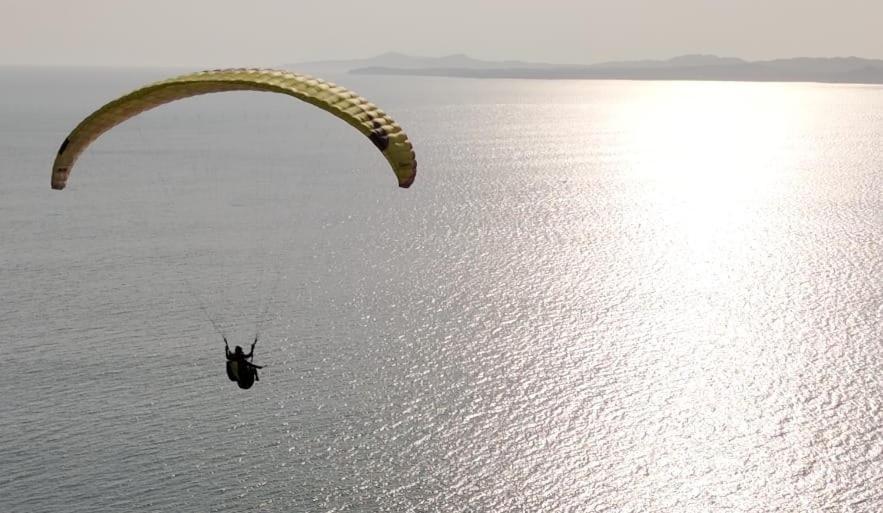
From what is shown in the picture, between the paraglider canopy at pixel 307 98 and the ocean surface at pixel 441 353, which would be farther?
the ocean surface at pixel 441 353

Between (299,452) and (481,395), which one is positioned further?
(481,395)

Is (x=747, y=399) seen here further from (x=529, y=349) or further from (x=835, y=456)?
(x=529, y=349)

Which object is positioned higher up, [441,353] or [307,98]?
[307,98]

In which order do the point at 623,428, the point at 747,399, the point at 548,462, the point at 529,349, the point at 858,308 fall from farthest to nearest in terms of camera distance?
the point at 858,308, the point at 529,349, the point at 747,399, the point at 623,428, the point at 548,462

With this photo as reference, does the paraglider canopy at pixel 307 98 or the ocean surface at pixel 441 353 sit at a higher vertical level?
the paraglider canopy at pixel 307 98

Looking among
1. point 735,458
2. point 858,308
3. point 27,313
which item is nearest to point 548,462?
point 735,458

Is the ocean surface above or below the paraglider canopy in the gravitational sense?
below

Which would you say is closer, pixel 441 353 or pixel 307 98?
pixel 307 98

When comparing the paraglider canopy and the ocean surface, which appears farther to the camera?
the ocean surface
